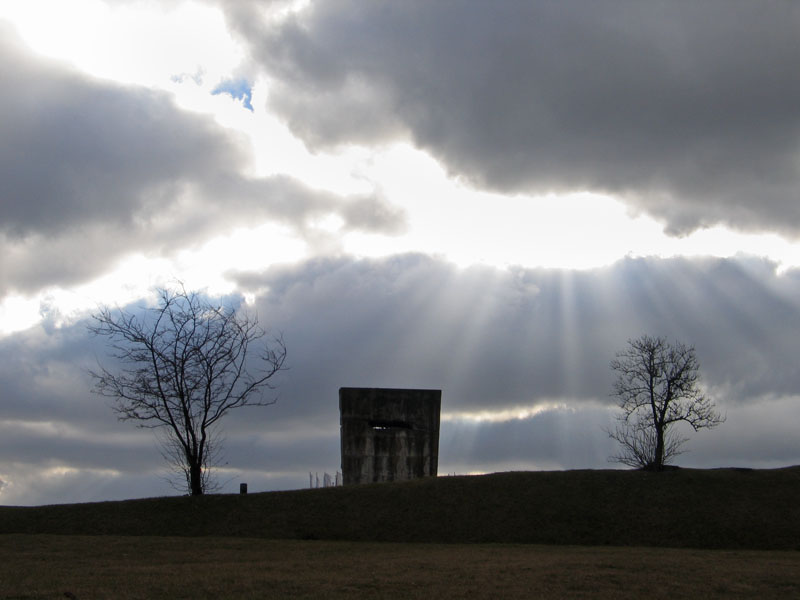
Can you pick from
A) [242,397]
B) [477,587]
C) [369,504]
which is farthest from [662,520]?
[242,397]

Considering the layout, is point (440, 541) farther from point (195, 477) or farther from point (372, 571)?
point (195, 477)

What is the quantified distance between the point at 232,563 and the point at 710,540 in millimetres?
16138

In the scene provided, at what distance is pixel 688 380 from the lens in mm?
41031

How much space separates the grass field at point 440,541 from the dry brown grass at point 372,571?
6 centimetres

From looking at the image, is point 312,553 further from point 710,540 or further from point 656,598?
point 710,540

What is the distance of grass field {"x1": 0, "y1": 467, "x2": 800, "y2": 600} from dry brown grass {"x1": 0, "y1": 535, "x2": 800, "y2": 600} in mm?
59

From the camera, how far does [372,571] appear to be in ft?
61.5

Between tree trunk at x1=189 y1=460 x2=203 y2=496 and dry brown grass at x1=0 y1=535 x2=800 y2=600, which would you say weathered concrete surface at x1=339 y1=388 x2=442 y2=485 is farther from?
dry brown grass at x1=0 y1=535 x2=800 y2=600

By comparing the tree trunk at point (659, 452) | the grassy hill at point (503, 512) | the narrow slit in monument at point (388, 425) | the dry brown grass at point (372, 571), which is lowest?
the dry brown grass at point (372, 571)

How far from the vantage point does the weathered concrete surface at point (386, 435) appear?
135 ft

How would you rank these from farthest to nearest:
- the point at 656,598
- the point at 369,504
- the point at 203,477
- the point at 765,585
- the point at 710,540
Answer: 1. the point at 203,477
2. the point at 369,504
3. the point at 710,540
4. the point at 765,585
5. the point at 656,598

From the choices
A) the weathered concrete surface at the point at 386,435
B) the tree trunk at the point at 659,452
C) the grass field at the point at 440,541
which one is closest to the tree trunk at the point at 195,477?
the grass field at the point at 440,541

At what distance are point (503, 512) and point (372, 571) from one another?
12529 mm

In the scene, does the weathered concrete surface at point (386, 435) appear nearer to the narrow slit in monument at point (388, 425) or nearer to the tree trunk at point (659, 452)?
the narrow slit in monument at point (388, 425)
